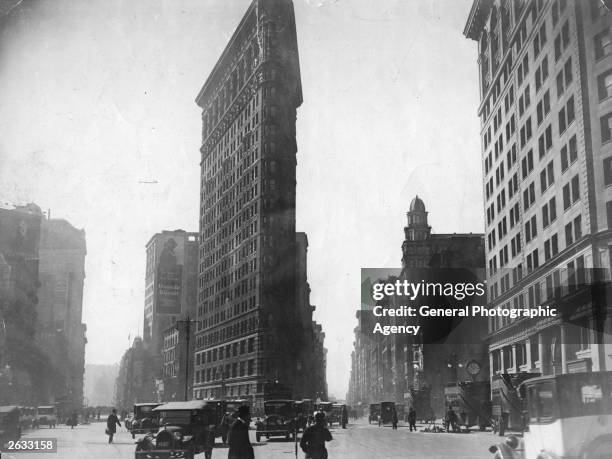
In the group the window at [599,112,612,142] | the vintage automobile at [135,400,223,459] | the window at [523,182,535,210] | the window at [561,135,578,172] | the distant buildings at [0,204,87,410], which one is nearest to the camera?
the vintage automobile at [135,400,223,459]

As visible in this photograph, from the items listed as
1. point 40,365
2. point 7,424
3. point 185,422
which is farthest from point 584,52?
point 40,365

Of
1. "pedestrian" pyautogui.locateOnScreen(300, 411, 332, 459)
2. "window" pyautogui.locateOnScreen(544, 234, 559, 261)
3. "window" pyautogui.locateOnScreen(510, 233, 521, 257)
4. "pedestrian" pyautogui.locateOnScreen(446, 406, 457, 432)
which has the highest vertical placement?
"window" pyautogui.locateOnScreen(510, 233, 521, 257)

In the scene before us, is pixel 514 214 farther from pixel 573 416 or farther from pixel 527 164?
pixel 573 416

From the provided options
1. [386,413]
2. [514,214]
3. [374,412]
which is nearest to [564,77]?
[514,214]

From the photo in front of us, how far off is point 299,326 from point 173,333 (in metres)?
48.6

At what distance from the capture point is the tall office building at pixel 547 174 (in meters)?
39.3

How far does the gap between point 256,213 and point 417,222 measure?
35.7 metres

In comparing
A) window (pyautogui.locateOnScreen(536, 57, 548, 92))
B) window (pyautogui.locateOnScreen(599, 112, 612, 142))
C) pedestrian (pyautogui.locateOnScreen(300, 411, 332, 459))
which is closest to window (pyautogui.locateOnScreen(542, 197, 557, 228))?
window (pyautogui.locateOnScreen(599, 112, 612, 142))

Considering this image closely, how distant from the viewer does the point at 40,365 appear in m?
115

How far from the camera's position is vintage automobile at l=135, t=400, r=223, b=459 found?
21.3 metres

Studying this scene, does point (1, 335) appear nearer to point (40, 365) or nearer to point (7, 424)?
point (40, 365)

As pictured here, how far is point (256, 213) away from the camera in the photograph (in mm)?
96562

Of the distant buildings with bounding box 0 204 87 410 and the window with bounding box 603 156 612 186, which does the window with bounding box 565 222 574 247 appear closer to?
the window with bounding box 603 156 612 186

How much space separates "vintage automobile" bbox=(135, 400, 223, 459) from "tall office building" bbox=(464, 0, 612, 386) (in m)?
23.1
